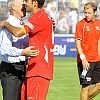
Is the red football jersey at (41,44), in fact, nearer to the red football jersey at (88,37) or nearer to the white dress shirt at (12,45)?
the white dress shirt at (12,45)

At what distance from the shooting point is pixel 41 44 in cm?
734

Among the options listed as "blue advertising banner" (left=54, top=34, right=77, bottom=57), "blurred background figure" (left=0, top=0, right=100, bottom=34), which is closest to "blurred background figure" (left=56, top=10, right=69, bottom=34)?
"blurred background figure" (left=0, top=0, right=100, bottom=34)

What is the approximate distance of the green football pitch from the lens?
12594 mm

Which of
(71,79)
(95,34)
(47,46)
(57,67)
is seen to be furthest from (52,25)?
(57,67)

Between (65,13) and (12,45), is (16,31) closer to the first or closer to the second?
(12,45)

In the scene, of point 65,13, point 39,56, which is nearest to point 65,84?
point 39,56

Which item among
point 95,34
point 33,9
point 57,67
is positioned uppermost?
point 33,9

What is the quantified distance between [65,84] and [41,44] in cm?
776

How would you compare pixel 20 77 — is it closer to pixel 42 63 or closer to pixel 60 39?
pixel 42 63

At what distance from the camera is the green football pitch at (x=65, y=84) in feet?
41.3

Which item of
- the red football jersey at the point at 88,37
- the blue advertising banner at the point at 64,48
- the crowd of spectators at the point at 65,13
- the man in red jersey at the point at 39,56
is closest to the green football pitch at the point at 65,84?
the red football jersey at the point at 88,37

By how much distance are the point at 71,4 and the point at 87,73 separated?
678 inches

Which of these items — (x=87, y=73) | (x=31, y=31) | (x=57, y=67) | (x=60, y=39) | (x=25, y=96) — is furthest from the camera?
(x=60, y=39)

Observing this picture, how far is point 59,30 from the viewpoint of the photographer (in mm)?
27094
